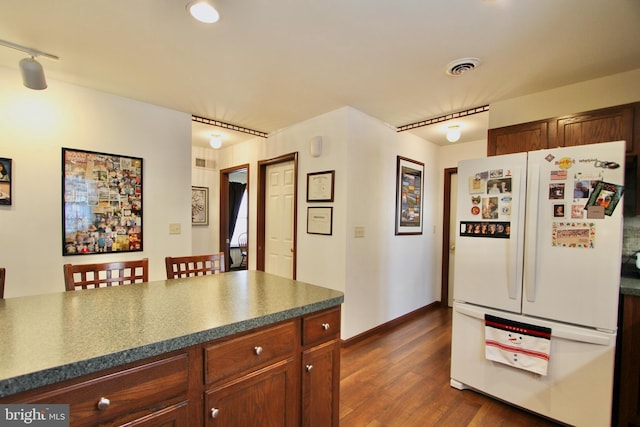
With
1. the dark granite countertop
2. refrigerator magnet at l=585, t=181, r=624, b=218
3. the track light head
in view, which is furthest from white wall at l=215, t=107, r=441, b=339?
the track light head

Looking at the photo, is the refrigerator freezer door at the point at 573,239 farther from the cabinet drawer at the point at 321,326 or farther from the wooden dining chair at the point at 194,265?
the wooden dining chair at the point at 194,265

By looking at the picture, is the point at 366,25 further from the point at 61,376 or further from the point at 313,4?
the point at 61,376

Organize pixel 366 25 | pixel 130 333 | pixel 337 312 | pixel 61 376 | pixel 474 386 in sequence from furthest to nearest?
1. pixel 474 386
2. pixel 366 25
3. pixel 337 312
4. pixel 130 333
5. pixel 61 376

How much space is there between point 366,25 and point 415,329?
10.5 ft

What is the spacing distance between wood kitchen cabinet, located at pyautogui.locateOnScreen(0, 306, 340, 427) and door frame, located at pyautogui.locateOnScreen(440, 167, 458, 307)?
3.35m

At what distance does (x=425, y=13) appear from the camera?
1.58 m

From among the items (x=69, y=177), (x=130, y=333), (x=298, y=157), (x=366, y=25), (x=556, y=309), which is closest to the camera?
(x=130, y=333)

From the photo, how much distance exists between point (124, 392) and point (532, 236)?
2279 millimetres

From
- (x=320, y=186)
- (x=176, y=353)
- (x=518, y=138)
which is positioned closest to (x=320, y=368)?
(x=176, y=353)

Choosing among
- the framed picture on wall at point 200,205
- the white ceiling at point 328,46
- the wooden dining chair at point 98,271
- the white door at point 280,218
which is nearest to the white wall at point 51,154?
the white ceiling at point 328,46

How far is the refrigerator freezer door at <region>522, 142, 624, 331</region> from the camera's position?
172cm

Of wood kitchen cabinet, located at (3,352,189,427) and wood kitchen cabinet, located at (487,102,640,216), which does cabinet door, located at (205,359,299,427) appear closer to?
wood kitchen cabinet, located at (3,352,189,427)

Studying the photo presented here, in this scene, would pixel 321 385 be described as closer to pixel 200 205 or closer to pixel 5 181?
pixel 5 181

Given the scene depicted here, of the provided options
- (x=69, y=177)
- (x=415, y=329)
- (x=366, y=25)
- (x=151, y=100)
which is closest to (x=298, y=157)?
(x=151, y=100)
